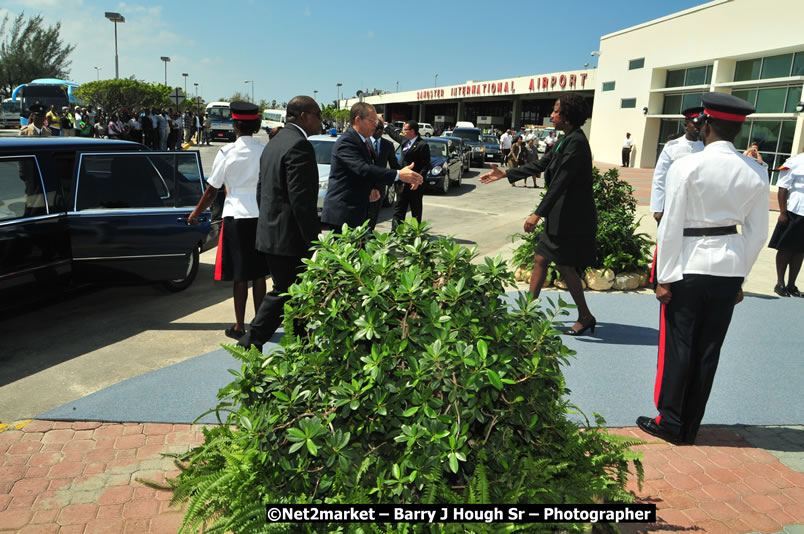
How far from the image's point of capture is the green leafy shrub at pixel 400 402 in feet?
7.31

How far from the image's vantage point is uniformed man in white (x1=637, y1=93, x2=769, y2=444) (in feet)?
11.2

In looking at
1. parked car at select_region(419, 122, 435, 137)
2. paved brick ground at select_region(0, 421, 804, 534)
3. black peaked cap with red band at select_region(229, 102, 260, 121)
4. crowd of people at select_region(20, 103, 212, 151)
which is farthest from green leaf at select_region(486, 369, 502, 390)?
parked car at select_region(419, 122, 435, 137)

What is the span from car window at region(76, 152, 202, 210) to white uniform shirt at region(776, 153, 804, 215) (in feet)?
22.0

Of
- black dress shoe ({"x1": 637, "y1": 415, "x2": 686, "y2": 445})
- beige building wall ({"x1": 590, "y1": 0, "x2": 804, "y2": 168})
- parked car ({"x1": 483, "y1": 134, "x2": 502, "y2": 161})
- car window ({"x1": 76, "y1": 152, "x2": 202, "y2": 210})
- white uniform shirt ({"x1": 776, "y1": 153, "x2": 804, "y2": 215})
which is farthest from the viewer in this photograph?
parked car ({"x1": 483, "y1": 134, "x2": 502, "y2": 161})

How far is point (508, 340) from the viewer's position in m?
2.46

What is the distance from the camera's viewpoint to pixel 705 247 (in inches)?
137

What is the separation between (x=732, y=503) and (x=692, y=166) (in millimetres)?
1821

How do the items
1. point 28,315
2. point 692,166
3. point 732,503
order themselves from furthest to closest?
point 28,315 → point 692,166 → point 732,503

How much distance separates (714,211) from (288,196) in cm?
281

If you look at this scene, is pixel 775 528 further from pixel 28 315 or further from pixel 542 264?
pixel 28 315

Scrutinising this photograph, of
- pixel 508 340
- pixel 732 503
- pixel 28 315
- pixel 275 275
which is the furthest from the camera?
pixel 28 315

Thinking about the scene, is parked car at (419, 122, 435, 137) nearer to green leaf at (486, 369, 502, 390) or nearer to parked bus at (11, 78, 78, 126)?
parked bus at (11, 78, 78, 126)

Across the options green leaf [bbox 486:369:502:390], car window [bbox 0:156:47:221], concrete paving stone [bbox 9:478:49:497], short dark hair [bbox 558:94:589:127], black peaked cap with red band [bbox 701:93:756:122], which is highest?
short dark hair [bbox 558:94:589:127]

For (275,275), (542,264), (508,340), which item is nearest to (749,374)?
(542,264)
